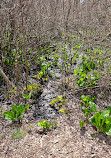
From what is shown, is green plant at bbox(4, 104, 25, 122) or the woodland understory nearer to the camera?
the woodland understory

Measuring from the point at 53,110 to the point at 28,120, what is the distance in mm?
589

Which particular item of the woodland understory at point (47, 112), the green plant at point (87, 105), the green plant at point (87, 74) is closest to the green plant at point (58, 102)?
the woodland understory at point (47, 112)

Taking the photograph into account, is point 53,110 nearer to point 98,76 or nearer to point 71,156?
point 71,156

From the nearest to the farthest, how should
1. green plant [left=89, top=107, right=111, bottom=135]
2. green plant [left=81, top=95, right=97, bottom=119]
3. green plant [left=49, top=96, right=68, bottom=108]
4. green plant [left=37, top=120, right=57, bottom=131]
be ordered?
green plant [left=89, top=107, right=111, bottom=135] < green plant [left=37, top=120, right=57, bottom=131] < green plant [left=81, top=95, right=97, bottom=119] < green plant [left=49, top=96, right=68, bottom=108]

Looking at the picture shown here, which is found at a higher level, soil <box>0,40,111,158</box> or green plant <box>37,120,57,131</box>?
green plant <box>37,120,57,131</box>

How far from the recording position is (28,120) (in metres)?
2.79

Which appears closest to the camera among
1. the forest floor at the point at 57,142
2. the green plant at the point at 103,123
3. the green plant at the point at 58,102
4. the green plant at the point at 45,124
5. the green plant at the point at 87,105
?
the forest floor at the point at 57,142

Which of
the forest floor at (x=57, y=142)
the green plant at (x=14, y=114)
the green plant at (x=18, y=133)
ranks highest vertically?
the green plant at (x=14, y=114)

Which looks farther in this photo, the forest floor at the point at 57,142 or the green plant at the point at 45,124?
the green plant at the point at 45,124

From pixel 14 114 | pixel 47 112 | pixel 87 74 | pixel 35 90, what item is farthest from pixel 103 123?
pixel 87 74

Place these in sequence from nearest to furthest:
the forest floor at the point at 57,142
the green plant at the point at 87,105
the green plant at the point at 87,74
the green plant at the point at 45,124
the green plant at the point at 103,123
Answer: the forest floor at the point at 57,142 → the green plant at the point at 103,123 → the green plant at the point at 45,124 → the green plant at the point at 87,105 → the green plant at the point at 87,74

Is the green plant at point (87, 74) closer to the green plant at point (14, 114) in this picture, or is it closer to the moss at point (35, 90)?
the moss at point (35, 90)

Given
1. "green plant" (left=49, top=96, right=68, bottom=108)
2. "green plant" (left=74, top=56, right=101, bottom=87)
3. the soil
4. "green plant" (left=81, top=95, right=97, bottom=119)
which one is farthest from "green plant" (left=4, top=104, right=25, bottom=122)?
"green plant" (left=74, top=56, right=101, bottom=87)

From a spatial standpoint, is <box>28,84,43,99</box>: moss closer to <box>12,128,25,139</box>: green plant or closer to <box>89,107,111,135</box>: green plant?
<box>12,128,25,139</box>: green plant
